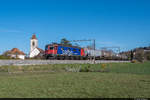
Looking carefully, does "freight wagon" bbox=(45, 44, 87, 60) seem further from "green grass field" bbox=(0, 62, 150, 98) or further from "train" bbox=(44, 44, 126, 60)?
"green grass field" bbox=(0, 62, 150, 98)

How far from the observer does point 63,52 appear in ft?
113

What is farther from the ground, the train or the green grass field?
Result: the train

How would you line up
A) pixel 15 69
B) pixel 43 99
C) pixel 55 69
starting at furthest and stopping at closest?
pixel 55 69, pixel 15 69, pixel 43 99

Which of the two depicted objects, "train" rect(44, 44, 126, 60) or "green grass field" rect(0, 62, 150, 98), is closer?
"green grass field" rect(0, 62, 150, 98)

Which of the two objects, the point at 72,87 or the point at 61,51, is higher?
the point at 61,51

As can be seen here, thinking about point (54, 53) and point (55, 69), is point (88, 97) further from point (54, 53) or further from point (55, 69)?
point (54, 53)

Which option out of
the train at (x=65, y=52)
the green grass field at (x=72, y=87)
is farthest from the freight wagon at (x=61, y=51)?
the green grass field at (x=72, y=87)

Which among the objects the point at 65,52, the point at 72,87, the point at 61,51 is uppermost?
the point at 61,51

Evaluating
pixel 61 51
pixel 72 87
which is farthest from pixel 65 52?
pixel 72 87

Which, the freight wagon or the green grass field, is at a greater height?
the freight wagon

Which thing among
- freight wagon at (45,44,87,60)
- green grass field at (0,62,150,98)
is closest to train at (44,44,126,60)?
freight wagon at (45,44,87,60)

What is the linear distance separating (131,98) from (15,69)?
1352 centimetres

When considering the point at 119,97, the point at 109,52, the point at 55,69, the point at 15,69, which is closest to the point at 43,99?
the point at 119,97

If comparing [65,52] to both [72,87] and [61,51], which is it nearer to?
[61,51]
